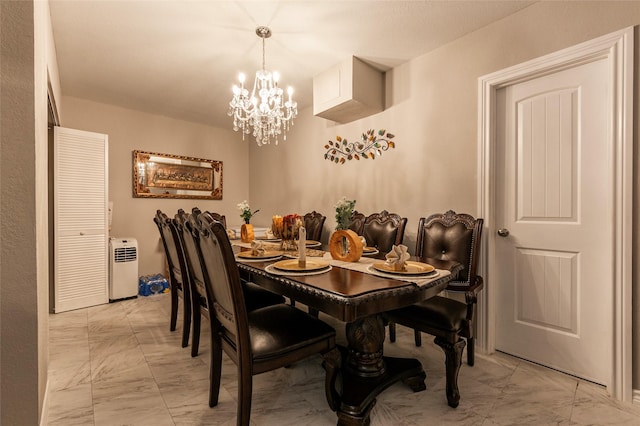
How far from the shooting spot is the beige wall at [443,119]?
1998 millimetres

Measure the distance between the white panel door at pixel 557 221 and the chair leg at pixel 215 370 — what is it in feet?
6.52

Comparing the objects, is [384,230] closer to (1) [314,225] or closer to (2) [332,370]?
(1) [314,225]

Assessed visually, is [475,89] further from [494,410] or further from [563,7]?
[494,410]

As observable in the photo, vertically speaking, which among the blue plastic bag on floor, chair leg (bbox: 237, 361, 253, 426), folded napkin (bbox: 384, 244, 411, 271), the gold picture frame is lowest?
the blue plastic bag on floor

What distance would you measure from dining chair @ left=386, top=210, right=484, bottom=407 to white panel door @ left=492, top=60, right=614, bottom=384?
1.20 ft

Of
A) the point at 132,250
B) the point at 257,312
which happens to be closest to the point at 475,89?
the point at 257,312

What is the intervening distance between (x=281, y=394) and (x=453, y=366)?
97 cm

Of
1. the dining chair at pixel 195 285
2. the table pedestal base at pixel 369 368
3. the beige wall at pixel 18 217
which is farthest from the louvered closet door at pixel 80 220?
the table pedestal base at pixel 369 368

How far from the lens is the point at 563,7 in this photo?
203 cm

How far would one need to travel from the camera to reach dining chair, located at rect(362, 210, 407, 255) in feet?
8.79

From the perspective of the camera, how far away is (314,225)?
361cm

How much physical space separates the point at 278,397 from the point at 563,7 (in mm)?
2980

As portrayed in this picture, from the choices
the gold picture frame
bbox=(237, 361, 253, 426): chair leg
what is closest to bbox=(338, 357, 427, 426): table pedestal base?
bbox=(237, 361, 253, 426): chair leg

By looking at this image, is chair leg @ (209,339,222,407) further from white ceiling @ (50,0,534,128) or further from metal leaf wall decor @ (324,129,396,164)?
metal leaf wall decor @ (324,129,396,164)
